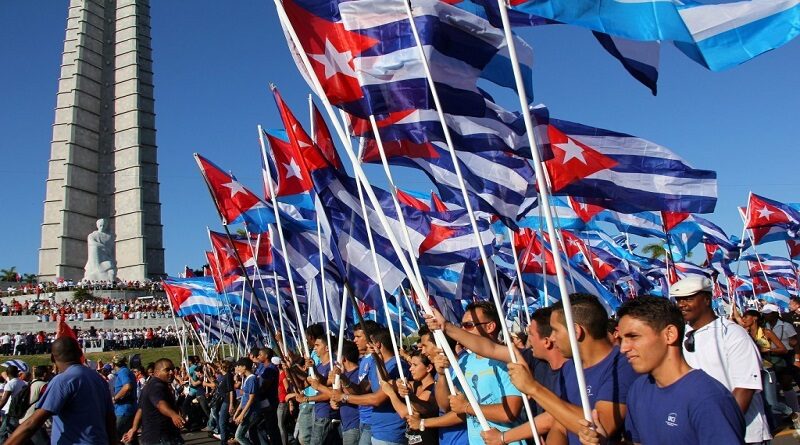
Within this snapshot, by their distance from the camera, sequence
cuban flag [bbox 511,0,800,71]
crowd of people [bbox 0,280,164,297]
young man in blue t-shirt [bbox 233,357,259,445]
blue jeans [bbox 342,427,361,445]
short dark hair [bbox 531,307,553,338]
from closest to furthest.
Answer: short dark hair [bbox 531,307,553,338] → cuban flag [bbox 511,0,800,71] → blue jeans [bbox 342,427,361,445] → young man in blue t-shirt [bbox 233,357,259,445] → crowd of people [bbox 0,280,164,297]

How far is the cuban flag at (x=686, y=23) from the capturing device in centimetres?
480

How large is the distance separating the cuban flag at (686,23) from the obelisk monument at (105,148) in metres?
67.1

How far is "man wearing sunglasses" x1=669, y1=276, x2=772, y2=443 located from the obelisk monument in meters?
67.6

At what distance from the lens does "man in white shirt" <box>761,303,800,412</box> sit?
1054 cm

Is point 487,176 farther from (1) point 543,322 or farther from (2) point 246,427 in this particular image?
(2) point 246,427

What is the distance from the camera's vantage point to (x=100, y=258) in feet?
213

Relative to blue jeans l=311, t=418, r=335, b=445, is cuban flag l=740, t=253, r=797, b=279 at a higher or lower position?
higher

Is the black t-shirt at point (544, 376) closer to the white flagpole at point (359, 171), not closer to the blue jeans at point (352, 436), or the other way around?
the white flagpole at point (359, 171)

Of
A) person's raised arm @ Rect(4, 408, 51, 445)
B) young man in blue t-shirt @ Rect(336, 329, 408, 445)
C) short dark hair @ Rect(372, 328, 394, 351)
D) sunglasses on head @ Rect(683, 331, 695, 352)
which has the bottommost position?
young man in blue t-shirt @ Rect(336, 329, 408, 445)

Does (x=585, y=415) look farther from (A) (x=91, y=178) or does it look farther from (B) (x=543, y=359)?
(A) (x=91, y=178)

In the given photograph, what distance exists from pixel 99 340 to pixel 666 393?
4142 centimetres

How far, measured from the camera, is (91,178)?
71.2 meters

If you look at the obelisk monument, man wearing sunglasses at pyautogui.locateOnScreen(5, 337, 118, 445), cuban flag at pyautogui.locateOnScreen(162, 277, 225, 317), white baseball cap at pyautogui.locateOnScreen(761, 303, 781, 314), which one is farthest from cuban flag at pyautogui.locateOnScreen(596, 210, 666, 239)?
the obelisk monument

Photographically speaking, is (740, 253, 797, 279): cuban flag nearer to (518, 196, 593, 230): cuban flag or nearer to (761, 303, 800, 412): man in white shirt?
(518, 196, 593, 230): cuban flag
